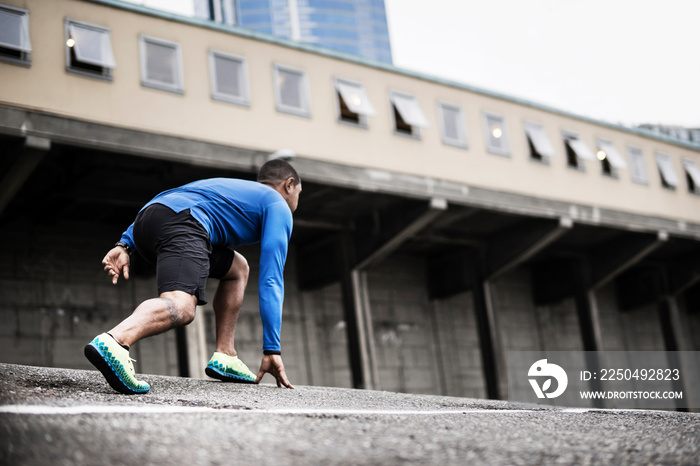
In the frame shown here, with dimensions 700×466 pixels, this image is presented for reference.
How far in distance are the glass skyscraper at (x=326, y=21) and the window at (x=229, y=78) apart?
111 metres

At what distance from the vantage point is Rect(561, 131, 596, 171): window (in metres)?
20.4

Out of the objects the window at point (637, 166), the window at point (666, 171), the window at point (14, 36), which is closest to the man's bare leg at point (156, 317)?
the window at point (14, 36)

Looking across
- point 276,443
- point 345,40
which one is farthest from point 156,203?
point 345,40

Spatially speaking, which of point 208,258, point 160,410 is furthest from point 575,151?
point 160,410

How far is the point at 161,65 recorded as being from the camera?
46.3 feet

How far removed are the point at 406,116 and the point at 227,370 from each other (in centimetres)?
1271

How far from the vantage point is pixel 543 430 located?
3.18 metres

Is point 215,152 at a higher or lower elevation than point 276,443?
higher

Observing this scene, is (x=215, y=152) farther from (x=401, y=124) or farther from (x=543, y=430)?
(x=543, y=430)

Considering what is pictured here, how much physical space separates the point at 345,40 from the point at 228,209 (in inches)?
5177

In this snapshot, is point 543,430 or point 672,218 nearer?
point 543,430

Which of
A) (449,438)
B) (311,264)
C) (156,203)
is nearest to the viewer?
(449,438)

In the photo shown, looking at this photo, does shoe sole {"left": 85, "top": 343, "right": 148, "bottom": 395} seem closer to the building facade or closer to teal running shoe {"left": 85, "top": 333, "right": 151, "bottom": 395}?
teal running shoe {"left": 85, "top": 333, "right": 151, "bottom": 395}

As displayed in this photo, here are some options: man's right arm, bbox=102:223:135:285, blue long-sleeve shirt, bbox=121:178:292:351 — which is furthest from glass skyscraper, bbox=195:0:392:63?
man's right arm, bbox=102:223:135:285
